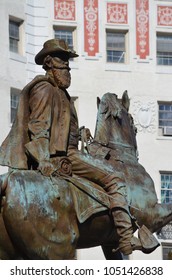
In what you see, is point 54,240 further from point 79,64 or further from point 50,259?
point 79,64

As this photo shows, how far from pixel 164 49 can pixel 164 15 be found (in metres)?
1.20

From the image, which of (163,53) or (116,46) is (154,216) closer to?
(116,46)

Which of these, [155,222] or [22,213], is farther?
[155,222]

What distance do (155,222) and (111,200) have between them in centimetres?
107

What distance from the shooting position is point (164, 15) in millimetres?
57375

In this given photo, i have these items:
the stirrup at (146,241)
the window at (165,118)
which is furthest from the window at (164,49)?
the stirrup at (146,241)

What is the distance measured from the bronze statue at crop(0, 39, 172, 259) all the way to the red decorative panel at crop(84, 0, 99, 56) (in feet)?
111

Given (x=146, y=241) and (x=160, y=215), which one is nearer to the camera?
(x=146, y=241)

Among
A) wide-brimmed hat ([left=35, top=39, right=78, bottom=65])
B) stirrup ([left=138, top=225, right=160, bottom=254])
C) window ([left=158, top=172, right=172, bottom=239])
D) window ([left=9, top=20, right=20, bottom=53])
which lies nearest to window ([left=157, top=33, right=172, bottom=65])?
window ([left=158, top=172, right=172, bottom=239])

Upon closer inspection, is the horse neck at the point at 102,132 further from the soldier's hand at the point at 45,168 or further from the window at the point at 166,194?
the window at the point at 166,194

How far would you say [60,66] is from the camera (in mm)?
21812

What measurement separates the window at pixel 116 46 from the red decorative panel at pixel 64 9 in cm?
150

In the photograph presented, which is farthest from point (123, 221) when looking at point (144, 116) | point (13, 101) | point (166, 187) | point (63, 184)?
point (144, 116)

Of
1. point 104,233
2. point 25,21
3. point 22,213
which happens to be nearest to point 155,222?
point 104,233
